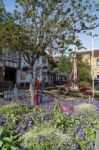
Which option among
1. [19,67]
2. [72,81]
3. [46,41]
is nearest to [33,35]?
[46,41]

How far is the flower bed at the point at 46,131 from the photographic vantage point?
20.6ft

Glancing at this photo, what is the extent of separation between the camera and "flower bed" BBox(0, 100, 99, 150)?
6.29m

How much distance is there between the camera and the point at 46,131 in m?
7.55

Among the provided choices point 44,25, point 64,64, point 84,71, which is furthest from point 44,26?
point 84,71

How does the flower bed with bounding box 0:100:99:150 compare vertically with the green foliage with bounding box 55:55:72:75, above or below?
below

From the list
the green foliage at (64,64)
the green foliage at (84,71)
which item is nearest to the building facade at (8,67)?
the green foliage at (64,64)

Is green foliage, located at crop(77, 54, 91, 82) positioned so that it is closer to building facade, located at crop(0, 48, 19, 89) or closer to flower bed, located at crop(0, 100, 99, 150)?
building facade, located at crop(0, 48, 19, 89)

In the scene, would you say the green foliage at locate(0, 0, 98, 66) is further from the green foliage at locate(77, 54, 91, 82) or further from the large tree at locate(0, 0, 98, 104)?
the green foliage at locate(77, 54, 91, 82)

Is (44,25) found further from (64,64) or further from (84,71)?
(84,71)

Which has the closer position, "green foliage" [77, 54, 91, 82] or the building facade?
the building facade

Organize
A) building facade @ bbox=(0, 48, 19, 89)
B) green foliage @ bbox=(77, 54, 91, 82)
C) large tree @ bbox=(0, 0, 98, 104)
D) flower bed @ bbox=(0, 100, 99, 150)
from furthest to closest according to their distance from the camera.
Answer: green foliage @ bbox=(77, 54, 91, 82), building facade @ bbox=(0, 48, 19, 89), large tree @ bbox=(0, 0, 98, 104), flower bed @ bbox=(0, 100, 99, 150)

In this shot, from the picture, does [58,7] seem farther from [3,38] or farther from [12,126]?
[12,126]

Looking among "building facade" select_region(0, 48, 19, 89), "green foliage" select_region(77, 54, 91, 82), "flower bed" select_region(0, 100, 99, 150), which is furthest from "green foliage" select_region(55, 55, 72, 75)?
"flower bed" select_region(0, 100, 99, 150)

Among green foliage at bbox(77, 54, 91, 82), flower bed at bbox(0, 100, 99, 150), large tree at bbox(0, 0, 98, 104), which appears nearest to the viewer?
flower bed at bbox(0, 100, 99, 150)
